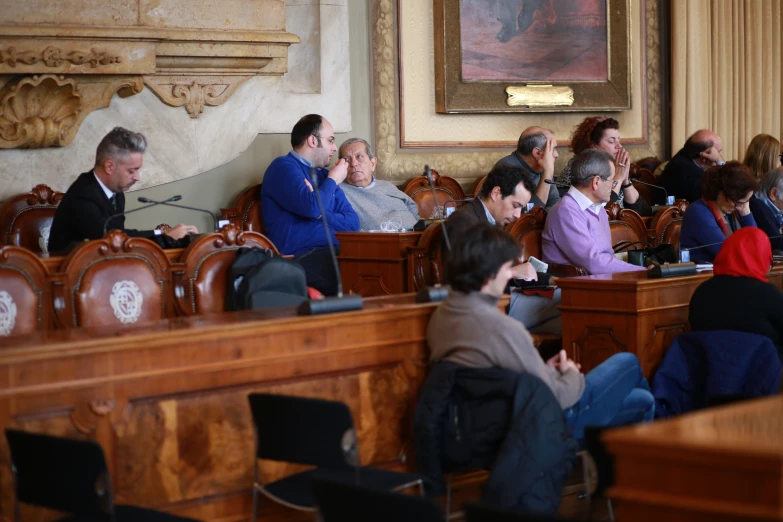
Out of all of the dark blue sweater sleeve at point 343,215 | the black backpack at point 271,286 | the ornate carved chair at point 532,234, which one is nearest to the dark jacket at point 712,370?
the ornate carved chair at point 532,234

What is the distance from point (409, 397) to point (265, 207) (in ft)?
9.75

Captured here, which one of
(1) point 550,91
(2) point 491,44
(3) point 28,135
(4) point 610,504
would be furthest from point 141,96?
(4) point 610,504

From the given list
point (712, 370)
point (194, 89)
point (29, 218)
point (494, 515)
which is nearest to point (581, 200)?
point (712, 370)

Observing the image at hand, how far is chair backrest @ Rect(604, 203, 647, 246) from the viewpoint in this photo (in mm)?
5973

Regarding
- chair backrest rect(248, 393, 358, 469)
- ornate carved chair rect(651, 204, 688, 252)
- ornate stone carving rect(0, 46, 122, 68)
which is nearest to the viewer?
chair backrest rect(248, 393, 358, 469)

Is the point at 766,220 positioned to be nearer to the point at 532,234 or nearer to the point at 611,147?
the point at 611,147

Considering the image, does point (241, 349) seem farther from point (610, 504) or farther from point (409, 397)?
point (610, 504)

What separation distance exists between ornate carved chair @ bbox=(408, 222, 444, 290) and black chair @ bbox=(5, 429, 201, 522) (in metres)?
3.02

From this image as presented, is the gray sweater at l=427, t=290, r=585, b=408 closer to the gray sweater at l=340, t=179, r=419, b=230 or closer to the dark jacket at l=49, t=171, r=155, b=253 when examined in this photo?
the dark jacket at l=49, t=171, r=155, b=253

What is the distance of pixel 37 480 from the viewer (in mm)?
2408

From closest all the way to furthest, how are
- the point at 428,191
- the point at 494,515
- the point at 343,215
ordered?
Answer: 1. the point at 494,515
2. the point at 343,215
3. the point at 428,191

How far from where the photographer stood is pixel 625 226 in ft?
19.8

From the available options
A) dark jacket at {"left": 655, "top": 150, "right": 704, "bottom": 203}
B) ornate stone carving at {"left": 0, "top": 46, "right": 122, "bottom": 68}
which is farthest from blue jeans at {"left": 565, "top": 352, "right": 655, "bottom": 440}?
dark jacket at {"left": 655, "top": 150, "right": 704, "bottom": 203}

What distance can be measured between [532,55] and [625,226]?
2.53 meters
